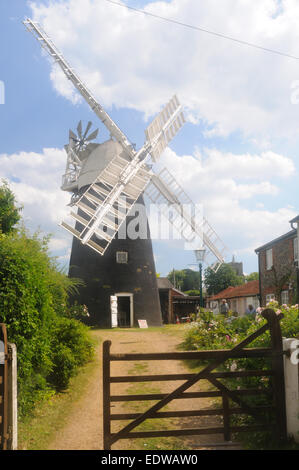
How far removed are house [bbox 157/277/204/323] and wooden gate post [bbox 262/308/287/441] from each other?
107 ft

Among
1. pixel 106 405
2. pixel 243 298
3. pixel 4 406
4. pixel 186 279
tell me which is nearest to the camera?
pixel 106 405

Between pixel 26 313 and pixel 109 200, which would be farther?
pixel 109 200

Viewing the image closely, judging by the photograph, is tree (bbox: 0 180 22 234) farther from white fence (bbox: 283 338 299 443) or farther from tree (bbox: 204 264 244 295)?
tree (bbox: 204 264 244 295)

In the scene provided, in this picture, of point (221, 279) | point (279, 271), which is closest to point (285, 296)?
point (279, 271)

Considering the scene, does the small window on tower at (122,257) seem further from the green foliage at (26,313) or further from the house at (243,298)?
the house at (243,298)

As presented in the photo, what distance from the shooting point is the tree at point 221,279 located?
6675 centimetres

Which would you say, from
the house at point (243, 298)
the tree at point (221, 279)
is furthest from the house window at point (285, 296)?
the tree at point (221, 279)

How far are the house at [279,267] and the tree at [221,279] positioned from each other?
37.9m

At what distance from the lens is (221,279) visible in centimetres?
6712

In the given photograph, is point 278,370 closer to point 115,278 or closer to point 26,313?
point 26,313

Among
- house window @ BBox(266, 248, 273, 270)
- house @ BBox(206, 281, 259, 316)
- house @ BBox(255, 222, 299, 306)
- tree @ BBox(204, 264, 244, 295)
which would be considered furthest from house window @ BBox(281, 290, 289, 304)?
tree @ BBox(204, 264, 244, 295)

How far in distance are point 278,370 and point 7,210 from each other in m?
8.86

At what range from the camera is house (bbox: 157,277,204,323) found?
39.1m

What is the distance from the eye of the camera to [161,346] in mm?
15797
